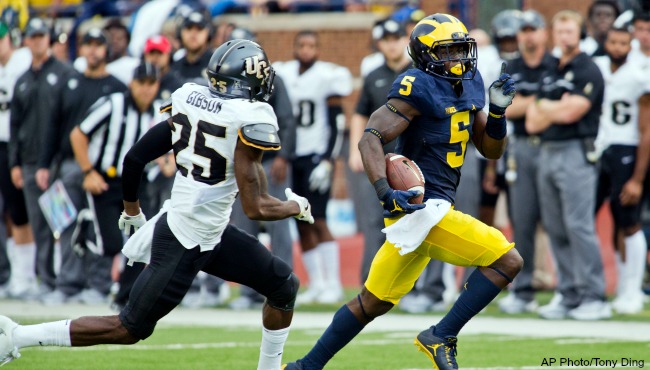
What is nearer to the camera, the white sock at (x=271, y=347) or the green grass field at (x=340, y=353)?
the white sock at (x=271, y=347)

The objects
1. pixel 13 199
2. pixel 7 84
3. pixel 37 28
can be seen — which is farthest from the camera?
pixel 7 84

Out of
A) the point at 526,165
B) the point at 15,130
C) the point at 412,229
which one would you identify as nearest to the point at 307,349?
the point at 412,229

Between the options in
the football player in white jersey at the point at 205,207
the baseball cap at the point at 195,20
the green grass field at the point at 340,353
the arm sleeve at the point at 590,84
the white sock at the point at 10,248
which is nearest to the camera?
the football player in white jersey at the point at 205,207

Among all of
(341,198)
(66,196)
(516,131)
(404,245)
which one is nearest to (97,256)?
(66,196)

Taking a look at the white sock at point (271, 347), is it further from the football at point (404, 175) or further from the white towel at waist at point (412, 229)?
the football at point (404, 175)

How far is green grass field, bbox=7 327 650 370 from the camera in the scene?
697 cm

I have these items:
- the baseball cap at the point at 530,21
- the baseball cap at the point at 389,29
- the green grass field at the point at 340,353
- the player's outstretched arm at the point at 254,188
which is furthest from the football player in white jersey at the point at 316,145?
the player's outstretched arm at the point at 254,188

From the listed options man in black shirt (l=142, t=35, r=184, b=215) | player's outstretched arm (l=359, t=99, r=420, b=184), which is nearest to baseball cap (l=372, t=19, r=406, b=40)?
man in black shirt (l=142, t=35, r=184, b=215)

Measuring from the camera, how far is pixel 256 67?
19.4ft

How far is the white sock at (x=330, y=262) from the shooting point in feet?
35.7

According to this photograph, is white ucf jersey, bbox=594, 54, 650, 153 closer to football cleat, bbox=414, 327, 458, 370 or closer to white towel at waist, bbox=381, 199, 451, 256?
white towel at waist, bbox=381, 199, 451, 256

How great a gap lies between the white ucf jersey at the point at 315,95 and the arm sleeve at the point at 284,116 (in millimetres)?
662

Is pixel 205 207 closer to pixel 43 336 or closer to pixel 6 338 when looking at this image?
pixel 43 336

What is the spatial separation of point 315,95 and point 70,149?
2.26m
